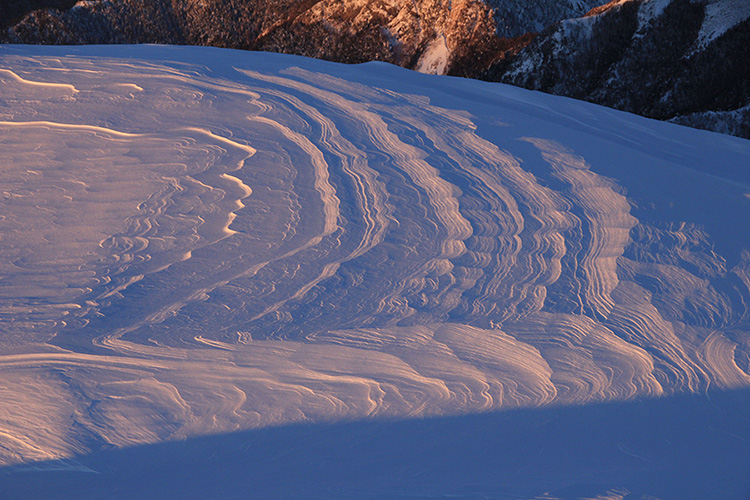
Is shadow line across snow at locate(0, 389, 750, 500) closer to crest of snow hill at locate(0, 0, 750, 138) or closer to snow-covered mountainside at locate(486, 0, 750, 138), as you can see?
crest of snow hill at locate(0, 0, 750, 138)

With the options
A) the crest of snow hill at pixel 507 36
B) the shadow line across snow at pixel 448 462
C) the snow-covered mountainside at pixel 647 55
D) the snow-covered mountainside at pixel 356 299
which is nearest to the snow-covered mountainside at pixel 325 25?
the crest of snow hill at pixel 507 36

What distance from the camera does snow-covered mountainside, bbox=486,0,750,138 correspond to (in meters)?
5.76

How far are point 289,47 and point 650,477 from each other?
901 cm

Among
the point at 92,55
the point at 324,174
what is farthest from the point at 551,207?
the point at 92,55

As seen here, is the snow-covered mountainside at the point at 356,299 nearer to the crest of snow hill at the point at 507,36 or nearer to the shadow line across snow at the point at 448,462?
the shadow line across snow at the point at 448,462

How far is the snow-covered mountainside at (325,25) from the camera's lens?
7.82 m

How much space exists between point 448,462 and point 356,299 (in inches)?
16.0

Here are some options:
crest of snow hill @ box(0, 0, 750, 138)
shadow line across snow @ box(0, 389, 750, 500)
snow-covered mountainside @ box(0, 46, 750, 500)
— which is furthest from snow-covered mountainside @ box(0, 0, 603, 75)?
shadow line across snow @ box(0, 389, 750, 500)

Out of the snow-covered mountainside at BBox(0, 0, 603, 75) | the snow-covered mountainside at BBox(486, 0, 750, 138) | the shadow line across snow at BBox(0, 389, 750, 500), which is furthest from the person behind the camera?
the snow-covered mountainside at BBox(0, 0, 603, 75)

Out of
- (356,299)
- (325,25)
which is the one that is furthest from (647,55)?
(356,299)

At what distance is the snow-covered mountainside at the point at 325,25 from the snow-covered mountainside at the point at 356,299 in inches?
234

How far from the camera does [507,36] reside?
7645mm

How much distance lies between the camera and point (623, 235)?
55.6 inches

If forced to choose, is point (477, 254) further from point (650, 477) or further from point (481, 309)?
point (650, 477)
